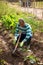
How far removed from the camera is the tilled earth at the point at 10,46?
945 cm

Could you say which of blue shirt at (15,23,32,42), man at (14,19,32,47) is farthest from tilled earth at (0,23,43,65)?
blue shirt at (15,23,32,42)

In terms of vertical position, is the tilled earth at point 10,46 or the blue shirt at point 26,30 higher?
the blue shirt at point 26,30

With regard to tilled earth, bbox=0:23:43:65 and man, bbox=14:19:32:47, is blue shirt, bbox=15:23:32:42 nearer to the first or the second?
man, bbox=14:19:32:47

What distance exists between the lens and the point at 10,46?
33.8 feet

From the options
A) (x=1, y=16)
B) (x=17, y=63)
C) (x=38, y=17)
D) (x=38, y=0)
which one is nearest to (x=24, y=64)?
(x=17, y=63)

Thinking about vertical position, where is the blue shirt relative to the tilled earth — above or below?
above

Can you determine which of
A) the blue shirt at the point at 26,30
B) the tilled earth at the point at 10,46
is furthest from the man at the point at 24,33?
the tilled earth at the point at 10,46

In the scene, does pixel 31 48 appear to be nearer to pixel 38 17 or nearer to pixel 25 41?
pixel 25 41

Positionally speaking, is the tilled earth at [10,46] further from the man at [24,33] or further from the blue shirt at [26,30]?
the blue shirt at [26,30]

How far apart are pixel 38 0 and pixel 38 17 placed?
552 cm

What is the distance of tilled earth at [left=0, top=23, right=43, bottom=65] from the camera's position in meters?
9.45

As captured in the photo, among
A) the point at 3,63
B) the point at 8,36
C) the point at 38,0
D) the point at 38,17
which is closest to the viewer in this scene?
the point at 3,63

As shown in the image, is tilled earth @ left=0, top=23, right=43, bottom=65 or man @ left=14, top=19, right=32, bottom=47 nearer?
tilled earth @ left=0, top=23, right=43, bottom=65

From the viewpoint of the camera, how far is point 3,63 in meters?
9.08
